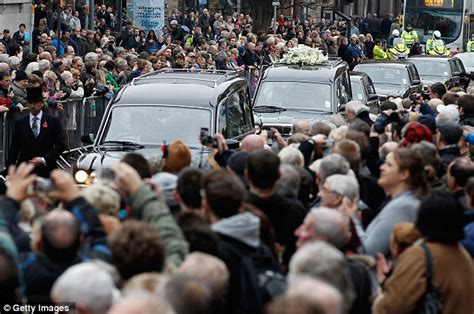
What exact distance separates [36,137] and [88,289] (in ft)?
28.3

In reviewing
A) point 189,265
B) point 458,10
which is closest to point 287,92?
point 189,265

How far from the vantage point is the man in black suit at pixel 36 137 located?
14375mm

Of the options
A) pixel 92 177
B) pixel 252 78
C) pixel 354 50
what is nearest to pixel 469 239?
pixel 92 177

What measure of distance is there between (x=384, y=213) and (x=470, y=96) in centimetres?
688

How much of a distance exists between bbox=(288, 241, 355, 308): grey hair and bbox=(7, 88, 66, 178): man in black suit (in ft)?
27.2

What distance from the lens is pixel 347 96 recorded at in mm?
22266

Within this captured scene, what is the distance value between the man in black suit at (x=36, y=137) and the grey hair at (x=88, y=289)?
8.39 meters

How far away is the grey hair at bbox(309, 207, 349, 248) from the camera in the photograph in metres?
7.27

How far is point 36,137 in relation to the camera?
14.4m

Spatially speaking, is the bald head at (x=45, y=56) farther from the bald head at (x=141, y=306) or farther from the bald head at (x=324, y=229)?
the bald head at (x=141, y=306)

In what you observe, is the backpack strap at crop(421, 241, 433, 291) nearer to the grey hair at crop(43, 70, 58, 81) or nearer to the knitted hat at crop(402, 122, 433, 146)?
the knitted hat at crop(402, 122, 433, 146)

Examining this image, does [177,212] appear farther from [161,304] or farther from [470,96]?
[470,96]
